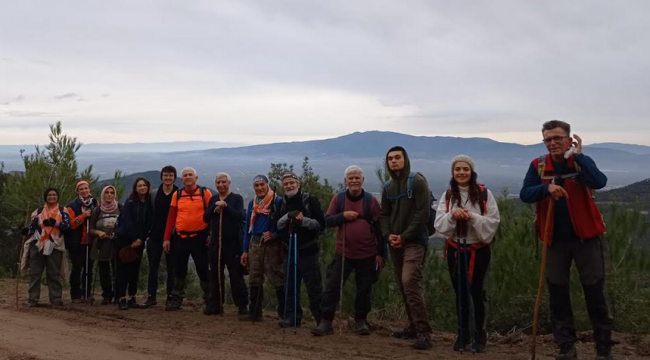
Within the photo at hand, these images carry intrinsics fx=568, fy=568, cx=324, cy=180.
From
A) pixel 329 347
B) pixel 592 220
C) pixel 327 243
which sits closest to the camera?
pixel 592 220

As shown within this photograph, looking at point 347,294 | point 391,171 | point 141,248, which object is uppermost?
point 391,171

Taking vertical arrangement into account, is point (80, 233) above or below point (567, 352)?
above

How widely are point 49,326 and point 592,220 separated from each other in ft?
19.9

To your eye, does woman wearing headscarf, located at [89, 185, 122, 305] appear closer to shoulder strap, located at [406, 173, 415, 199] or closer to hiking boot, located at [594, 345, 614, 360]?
shoulder strap, located at [406, 173, 415, 199]

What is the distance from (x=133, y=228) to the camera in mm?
7828

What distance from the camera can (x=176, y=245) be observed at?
7613 mm

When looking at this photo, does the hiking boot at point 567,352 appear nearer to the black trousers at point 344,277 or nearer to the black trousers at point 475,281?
the black trousers at point 475,281

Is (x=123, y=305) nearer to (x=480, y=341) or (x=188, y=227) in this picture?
(x=188, y=227)

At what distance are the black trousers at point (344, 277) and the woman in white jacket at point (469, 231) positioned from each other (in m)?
1.02

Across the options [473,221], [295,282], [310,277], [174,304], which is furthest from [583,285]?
[174,304]

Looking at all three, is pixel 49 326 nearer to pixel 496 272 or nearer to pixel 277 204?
pixel 277 204

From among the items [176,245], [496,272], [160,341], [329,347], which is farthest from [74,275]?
[496,272]

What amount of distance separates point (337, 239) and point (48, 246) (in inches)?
173

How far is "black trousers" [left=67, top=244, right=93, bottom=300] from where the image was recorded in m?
8.30
